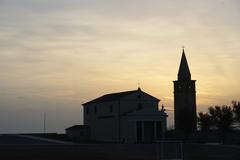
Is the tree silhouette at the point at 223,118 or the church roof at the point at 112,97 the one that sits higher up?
the church roof at the point at 112,97

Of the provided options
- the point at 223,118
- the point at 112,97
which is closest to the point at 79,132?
the point at 112,97

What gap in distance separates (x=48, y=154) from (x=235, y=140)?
34780 mm

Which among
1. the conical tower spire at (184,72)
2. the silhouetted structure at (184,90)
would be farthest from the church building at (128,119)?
the conical tower spire at (184,72)

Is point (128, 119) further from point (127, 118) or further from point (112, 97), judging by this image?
point (112, 97)

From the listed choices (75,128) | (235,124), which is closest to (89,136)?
(75,128)

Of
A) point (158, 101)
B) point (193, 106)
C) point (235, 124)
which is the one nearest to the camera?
point (235, 124)

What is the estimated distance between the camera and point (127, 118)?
8919cm

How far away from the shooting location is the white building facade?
8862 cm

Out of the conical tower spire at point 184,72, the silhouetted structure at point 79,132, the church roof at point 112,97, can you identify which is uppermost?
the conical tower spire at point 184,72

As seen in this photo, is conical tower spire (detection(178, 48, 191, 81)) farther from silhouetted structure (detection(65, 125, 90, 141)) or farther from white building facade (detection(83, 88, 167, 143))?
silhouetted structure (detection(65, 125, 90, 141))

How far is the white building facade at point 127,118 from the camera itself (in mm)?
88625

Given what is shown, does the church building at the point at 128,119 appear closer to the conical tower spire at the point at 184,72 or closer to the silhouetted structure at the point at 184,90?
the silhouetted structure at the point at 184,90

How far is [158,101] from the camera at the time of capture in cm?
9469

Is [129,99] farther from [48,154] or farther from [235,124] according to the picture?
[48,154]
